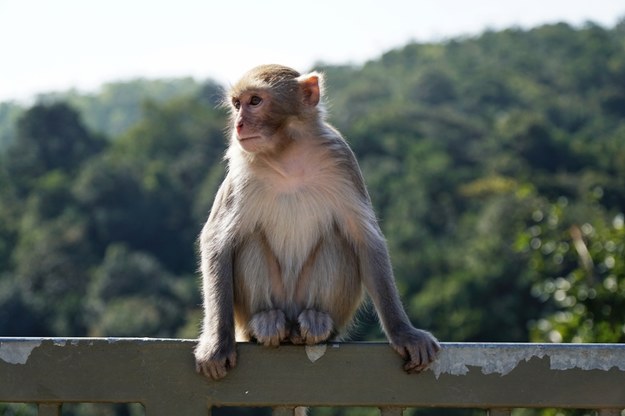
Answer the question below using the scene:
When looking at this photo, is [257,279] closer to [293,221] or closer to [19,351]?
[293,221]

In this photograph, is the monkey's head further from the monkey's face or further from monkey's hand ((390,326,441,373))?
monkey's hand ((390,326,441,373))

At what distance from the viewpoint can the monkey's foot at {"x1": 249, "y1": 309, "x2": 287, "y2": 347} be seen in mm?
5203

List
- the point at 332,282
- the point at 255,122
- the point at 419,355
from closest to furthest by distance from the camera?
1. the point at 419,355
2. the point at 332,282
3. the point at 255,122

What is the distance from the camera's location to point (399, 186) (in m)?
74.0

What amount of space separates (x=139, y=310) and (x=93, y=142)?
30.9 m

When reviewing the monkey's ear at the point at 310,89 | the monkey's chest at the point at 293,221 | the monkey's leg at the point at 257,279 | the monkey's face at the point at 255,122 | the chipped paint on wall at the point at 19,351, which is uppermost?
the monkey's ear at the point at 310,89

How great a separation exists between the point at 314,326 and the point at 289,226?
750 millimetres

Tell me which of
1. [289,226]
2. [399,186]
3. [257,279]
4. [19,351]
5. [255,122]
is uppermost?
[255,122]

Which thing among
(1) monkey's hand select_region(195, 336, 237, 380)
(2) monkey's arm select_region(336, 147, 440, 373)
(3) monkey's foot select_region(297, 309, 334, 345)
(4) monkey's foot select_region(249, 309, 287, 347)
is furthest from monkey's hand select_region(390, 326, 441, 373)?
(1) monkey's hand select_region(195, 336, 237, 380)

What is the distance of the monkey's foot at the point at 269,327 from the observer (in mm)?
5203

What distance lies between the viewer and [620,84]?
8850 cm

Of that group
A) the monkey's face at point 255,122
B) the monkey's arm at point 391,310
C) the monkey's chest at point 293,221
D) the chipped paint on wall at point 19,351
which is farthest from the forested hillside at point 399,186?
the chipped paint on wall at point 19,351

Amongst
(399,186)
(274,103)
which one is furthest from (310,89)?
(399,186)

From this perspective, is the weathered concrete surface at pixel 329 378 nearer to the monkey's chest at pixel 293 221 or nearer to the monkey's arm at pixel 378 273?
the monkey's arm at pixel 378 273
